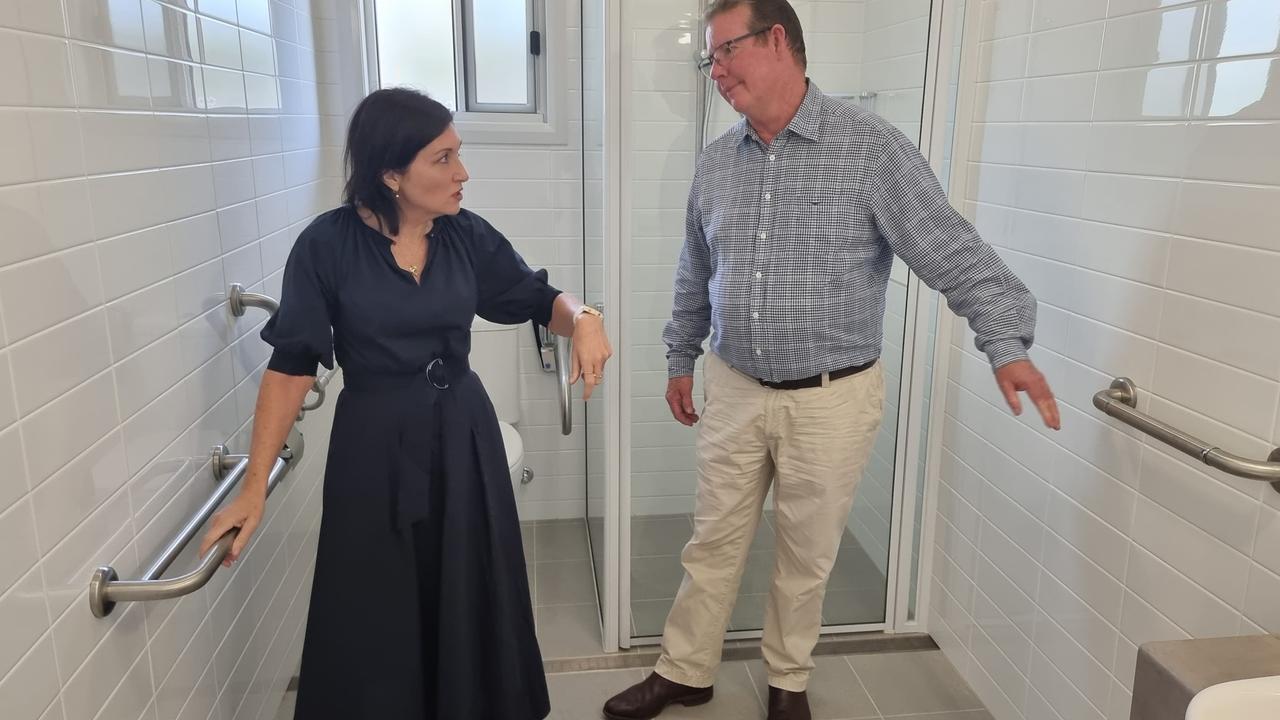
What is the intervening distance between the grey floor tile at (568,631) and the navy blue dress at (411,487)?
625mm

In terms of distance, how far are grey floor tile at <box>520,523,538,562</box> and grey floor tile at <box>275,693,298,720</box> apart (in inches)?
35.2

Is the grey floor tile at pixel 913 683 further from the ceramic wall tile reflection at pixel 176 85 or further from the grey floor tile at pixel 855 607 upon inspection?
the ceramic wall tile reflection at pixel 176 85

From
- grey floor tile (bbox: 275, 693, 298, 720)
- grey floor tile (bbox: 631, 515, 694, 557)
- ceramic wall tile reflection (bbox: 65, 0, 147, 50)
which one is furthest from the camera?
grey floor tile (bbox: 631, 515, 694, 557)

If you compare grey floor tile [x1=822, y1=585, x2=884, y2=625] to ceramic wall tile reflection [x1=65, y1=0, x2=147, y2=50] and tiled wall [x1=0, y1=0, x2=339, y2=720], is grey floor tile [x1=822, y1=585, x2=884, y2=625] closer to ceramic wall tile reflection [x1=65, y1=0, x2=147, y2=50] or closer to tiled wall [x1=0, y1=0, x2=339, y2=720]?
tiled wall [x1=0, y1=0, x2=339, y2=720]

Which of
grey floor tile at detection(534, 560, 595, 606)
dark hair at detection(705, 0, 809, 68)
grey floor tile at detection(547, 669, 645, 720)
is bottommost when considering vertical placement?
grey floor tile at detection(547, 669, 645, 720)

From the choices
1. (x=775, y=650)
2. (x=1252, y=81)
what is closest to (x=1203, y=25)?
(x=1252, y=81)

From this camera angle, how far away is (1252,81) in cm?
134

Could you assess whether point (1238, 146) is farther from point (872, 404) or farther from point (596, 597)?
point (596, 597)

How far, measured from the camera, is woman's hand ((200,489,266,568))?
137cm

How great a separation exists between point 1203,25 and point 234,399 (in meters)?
1.80

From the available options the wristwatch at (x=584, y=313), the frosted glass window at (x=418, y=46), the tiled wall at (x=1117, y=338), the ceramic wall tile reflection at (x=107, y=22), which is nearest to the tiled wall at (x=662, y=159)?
the tiled wall at (x=1117, y=338)

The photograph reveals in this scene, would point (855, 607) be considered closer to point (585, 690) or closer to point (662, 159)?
point (585, 690)

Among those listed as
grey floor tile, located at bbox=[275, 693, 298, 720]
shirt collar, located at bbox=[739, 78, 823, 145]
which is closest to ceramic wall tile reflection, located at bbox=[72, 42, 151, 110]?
shirt collar, located at bbox=[739, 78, 823, 145]

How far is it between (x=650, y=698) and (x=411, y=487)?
885 millimetres
